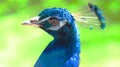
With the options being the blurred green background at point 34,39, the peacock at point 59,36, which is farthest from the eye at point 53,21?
the blurred green background at point 34,39

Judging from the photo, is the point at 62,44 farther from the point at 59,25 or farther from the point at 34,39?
the point at 34,39

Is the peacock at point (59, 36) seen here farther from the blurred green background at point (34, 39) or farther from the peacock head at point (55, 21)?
the blurred green background at point (34, 39)

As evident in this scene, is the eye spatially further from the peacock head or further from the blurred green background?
the blurred green background

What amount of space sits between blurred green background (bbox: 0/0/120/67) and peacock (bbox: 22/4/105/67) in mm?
873

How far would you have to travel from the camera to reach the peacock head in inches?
69.2

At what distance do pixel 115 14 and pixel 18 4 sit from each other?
0.58 m

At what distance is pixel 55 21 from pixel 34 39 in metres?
1.02

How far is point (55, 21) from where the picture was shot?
1.78m

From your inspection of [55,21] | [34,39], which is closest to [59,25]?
[55,21]

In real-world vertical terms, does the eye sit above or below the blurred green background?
above

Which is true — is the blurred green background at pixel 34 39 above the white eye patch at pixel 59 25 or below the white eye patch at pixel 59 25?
below

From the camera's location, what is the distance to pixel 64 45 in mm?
1783

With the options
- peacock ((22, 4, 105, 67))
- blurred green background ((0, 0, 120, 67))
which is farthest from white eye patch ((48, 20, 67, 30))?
blurred green background ((0, 0, 120, 67))

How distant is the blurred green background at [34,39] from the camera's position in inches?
107
